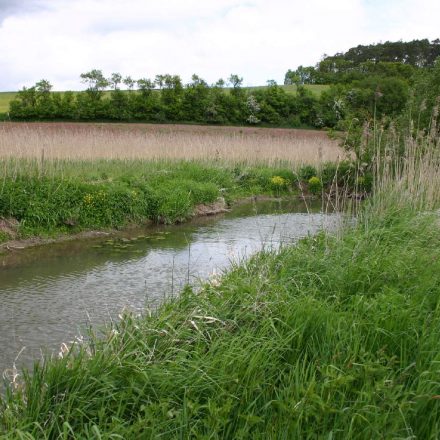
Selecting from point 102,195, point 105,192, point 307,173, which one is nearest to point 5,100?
point 307,173

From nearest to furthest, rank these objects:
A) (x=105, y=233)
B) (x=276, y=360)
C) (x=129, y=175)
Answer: (x=276, y=360) < (x=105, y=233) < (x=129, y=175)

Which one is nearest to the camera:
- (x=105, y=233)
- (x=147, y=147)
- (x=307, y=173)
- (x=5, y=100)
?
(x=105, y=233)

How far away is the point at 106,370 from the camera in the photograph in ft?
10.7

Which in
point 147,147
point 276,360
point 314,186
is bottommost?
point 314,186

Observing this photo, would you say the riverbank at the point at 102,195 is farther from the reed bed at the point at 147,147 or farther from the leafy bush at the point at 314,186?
the reed bed at the point at 147,147

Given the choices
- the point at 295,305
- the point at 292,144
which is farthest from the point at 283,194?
the point at 295,305

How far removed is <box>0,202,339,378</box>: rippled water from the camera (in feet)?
19.1

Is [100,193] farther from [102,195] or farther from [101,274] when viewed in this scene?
[101,274]

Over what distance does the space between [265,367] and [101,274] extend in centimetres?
535

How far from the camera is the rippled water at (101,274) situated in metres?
5.83

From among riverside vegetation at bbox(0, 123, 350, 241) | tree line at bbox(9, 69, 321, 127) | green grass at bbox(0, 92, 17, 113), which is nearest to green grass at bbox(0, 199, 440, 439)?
riverside vegetation at bbox(0, 123, 350, 241)

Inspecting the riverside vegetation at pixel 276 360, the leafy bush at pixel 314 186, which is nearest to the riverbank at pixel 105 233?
the riverside vegetation at pixel 276 360

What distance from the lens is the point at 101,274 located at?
8.32 meters

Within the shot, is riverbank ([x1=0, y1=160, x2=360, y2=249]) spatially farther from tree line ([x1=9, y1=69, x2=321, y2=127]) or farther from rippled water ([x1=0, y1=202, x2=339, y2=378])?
tree line ([x1=9, y1=69, x2=321, y2=127])
